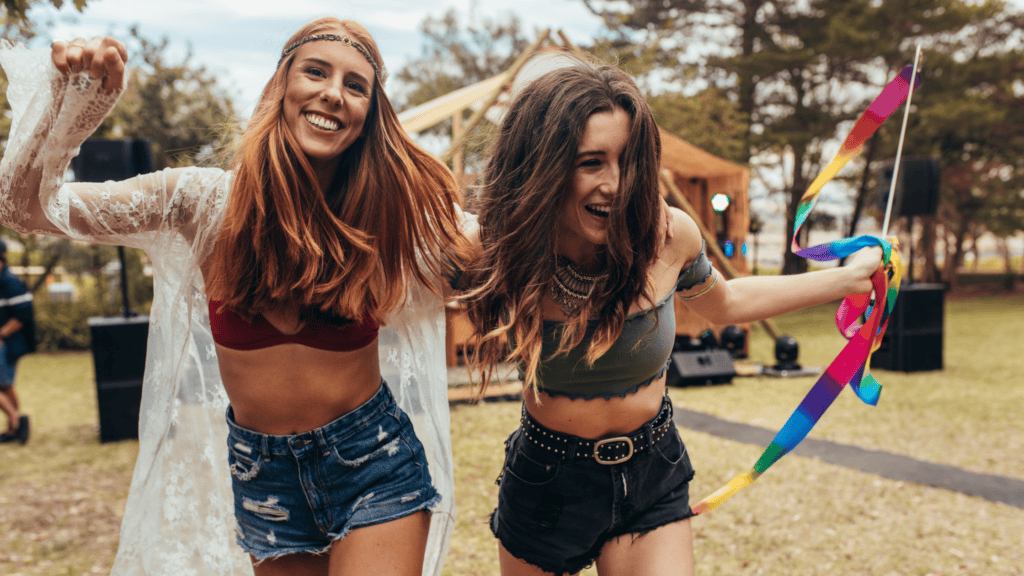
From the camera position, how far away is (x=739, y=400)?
724cm

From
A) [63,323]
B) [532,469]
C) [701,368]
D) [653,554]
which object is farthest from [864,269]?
[63,323]

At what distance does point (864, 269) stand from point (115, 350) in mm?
6421

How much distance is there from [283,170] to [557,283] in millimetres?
754

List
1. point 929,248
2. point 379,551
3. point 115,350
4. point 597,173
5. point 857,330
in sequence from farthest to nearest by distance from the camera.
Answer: point 929,248
point 115,350
point 857,330
point 597,173
point 379,551

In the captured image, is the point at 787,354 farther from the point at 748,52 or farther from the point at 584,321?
the point at 748,52

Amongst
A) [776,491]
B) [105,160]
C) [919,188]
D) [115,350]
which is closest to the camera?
[776,491]

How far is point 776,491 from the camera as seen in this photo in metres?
4.48

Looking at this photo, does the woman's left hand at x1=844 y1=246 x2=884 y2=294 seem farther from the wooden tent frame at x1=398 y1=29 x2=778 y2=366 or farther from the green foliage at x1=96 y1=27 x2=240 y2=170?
the green foliage at x1=96 y1=27 x2=240 y2=170

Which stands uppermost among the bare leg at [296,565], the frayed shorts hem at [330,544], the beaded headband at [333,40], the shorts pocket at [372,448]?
the beaded headband at [333,40]

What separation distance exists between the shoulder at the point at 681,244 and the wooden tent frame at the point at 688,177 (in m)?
5.81

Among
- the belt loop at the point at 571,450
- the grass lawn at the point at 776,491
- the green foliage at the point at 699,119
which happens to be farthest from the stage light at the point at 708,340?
the belt loop at the point at 571,450

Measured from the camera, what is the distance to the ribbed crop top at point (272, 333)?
1.63 m

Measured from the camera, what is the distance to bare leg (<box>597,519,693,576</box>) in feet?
5.58

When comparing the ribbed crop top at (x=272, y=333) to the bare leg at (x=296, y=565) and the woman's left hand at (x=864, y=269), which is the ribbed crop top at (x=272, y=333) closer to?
the bare leg at (x=296, y=565)
